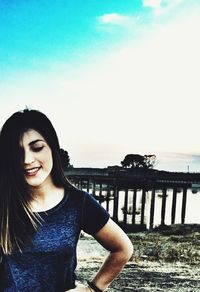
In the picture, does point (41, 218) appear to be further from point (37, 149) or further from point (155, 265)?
point (155, 265)

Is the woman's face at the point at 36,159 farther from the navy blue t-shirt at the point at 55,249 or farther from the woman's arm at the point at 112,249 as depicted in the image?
the woman's arm at the point at 112,249

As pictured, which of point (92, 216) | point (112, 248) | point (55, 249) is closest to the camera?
point (55, 249)

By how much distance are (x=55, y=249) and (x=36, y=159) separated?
1.45 feet

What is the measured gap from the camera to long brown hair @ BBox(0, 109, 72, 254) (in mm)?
1673

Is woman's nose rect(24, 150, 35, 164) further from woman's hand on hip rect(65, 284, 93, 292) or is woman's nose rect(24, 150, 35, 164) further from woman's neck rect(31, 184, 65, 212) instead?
woman's hand on hip rect(65, 284, 93, 292)

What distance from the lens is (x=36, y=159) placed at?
1796 millimetres

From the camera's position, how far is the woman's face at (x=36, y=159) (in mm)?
1778

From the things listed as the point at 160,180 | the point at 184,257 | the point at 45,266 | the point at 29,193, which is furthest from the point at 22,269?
the point at 160,180

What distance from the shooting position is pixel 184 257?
10508mm

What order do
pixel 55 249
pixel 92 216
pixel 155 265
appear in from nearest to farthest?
pixel 55 249, pixel 92 216, pixel 155 265

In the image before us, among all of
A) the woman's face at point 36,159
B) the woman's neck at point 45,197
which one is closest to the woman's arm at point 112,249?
the woman's neck at point 45,197

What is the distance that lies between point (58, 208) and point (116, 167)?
21.8 meters

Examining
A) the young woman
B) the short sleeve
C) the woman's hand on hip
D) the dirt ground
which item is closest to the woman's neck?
the young woman

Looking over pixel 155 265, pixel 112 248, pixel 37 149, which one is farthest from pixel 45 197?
pixel 155 265
